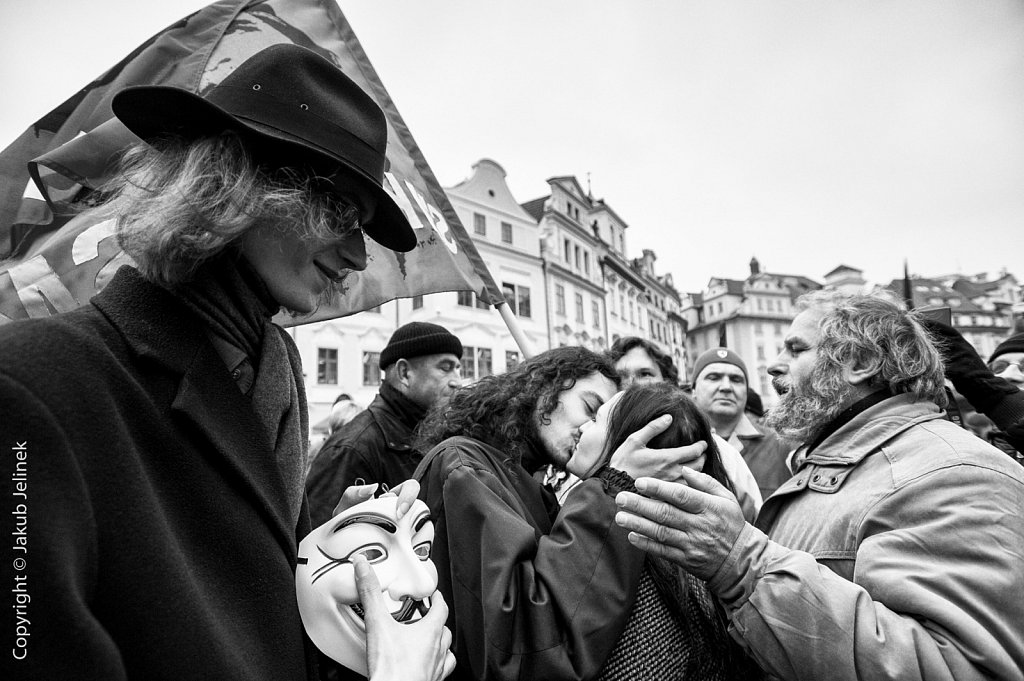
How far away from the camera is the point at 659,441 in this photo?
6.30 ft

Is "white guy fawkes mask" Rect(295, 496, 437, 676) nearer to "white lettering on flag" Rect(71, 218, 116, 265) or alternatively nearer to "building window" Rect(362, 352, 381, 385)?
"white lettering on flag" Rect(71, 218, 116, 265)

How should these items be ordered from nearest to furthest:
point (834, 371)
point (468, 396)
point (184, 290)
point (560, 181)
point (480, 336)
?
point (184, 290) < point (834, 371) < point (468, 396) < point (480, 336) < point (560, 181)

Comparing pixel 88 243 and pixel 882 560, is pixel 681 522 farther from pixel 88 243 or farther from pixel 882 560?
pixel 88 243

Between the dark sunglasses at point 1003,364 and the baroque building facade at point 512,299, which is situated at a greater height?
the baroque building facade at point 512,299

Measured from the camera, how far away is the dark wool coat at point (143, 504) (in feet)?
2.73

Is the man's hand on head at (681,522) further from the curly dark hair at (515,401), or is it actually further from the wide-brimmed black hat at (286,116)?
the wide-brimmed black hat at (286,116)

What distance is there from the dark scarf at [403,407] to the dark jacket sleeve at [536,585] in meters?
2.40

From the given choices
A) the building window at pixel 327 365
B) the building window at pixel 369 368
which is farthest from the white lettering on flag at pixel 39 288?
the building window at pixel 369 368

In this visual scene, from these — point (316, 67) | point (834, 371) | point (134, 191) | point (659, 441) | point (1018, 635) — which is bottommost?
point (1018, 635)

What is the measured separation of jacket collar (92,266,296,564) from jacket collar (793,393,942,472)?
202 cm

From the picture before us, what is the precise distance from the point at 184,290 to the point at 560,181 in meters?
34.8

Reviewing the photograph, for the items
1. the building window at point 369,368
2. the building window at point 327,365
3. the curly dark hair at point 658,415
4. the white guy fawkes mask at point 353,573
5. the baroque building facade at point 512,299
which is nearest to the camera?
the white guy fawkes mask at point 353,573

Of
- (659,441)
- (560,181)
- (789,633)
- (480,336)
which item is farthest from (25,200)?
(560,181)

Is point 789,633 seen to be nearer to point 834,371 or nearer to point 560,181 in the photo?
point 834,371
